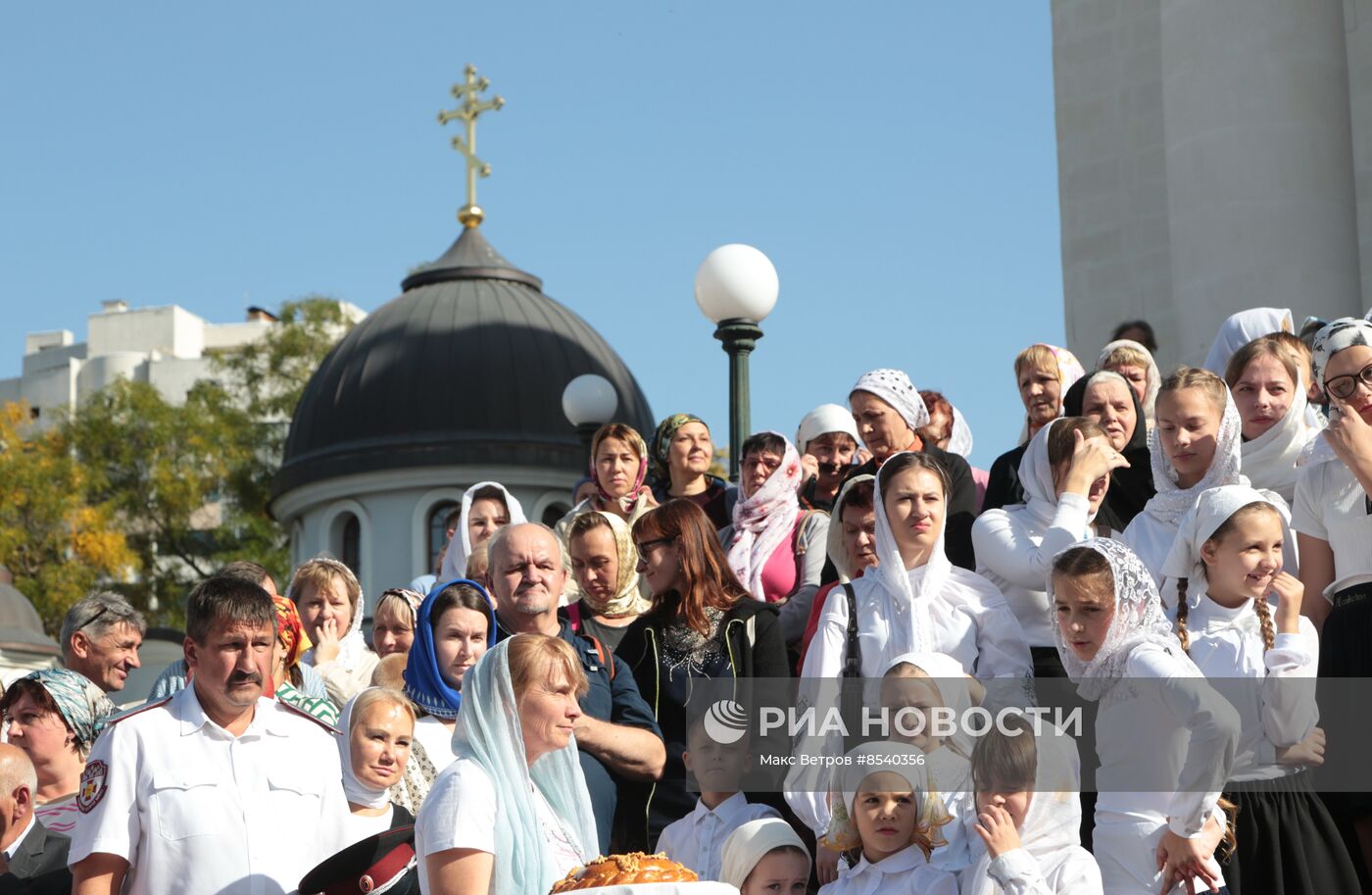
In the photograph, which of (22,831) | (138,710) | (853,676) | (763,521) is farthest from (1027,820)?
(763,521)

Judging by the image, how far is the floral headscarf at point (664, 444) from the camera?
1057 centimetres

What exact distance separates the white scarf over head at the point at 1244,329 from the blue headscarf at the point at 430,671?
15.3ft

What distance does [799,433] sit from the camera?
1128cm

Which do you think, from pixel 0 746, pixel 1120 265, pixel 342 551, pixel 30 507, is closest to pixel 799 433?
pixel 0 746

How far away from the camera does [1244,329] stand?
1065cm

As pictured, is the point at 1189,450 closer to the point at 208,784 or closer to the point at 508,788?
the point at 508,788

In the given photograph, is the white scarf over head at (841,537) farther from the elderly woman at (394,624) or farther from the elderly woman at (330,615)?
the elderly woman at (330,615)

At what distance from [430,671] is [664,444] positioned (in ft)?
11.0

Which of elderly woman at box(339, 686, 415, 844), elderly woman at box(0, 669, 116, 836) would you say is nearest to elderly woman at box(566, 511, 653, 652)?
elderly woman at box(339, 686, 415, 844)

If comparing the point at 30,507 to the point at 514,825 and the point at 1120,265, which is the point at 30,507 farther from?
the point at 514,825

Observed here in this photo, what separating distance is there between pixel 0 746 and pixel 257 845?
1.19 m

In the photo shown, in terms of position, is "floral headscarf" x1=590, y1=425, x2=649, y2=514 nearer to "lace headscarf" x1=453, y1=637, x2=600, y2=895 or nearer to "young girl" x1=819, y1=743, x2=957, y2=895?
"young girl" x1=819, y1=743, x2=957, y2=895

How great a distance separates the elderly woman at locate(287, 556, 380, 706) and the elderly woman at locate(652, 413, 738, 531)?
5.79 ft

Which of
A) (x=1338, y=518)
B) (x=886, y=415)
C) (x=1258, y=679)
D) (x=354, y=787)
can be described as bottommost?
(x=354, y=787)
